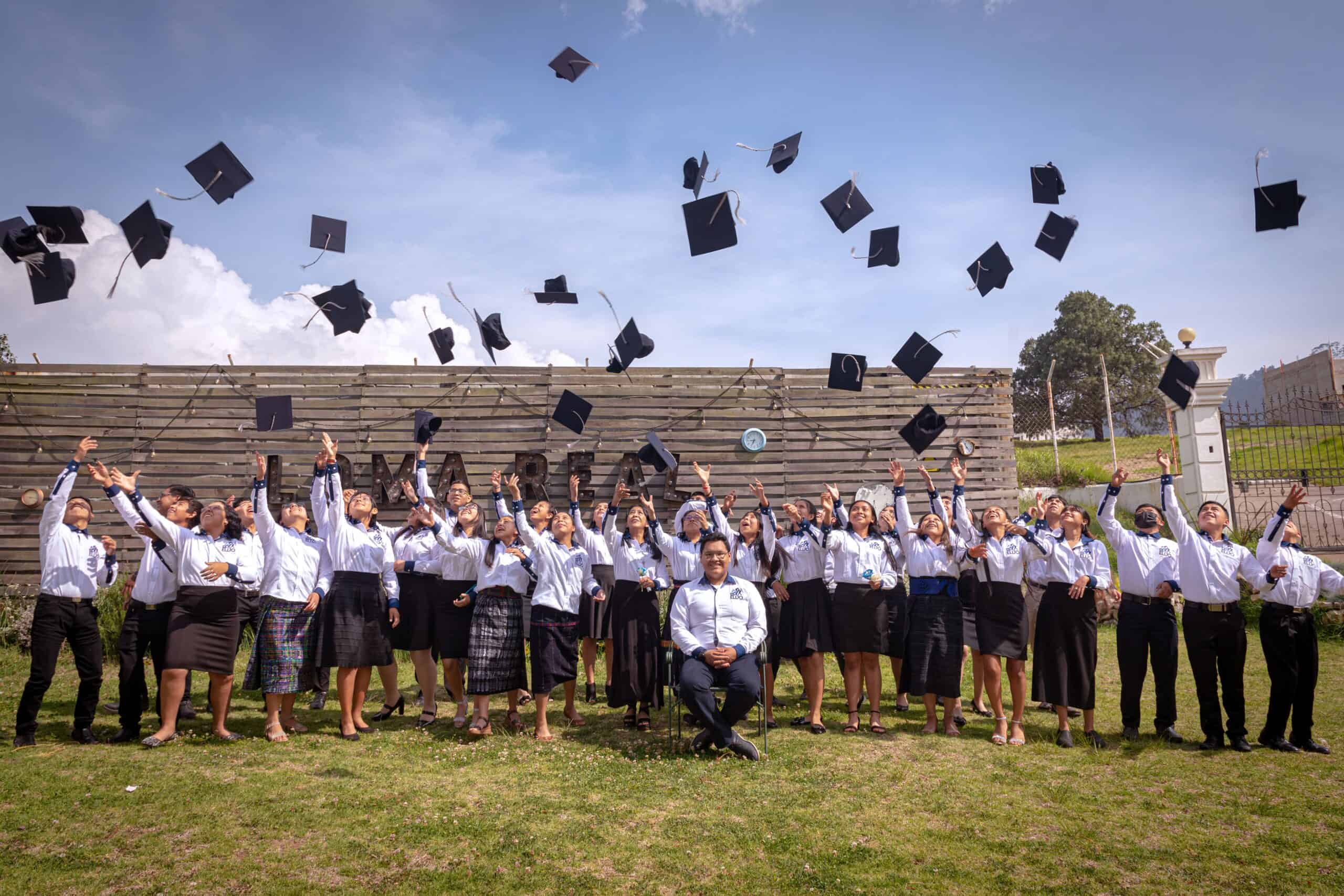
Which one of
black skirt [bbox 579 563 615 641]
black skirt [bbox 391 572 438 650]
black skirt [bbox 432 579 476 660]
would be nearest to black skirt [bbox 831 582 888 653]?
black skirt [bbox 579 563 615 641]

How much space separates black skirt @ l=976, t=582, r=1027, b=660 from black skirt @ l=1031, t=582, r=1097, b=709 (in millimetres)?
178

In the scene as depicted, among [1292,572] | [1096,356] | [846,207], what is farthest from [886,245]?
[1096,356]

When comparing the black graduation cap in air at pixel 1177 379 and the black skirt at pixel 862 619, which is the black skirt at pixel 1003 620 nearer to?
the black skirt at pixel 862 619

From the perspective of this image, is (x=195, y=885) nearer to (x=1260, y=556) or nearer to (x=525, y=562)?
(x=525, y=562)

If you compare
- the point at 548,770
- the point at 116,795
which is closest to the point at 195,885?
the point at 116,795

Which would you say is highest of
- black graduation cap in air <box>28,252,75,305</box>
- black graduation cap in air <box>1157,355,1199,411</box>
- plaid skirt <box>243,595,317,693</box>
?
black graduation cap in air <box>28,252,75,305</box>

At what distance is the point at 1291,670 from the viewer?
20.1 ft

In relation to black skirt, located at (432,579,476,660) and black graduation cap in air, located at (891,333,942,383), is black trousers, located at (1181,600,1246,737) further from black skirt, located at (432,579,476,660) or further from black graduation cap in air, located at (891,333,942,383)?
black skirt, located at (432,579,476,660)

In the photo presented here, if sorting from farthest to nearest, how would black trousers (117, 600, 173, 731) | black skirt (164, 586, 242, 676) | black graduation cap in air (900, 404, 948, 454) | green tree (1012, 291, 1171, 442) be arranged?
green tree (1012, 291, 1171, 442) → black graduation cap in air (900, 404, 948, 454) → black trousers (117, 600, 173, 731) → black skirt (164, 586, 242, 676)

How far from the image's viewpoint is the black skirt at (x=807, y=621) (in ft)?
22.8

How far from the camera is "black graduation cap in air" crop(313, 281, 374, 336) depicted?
903 cm

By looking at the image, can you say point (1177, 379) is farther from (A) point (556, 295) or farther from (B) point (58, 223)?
(B) point (58, 223)

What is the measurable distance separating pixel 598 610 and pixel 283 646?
9.35 ft

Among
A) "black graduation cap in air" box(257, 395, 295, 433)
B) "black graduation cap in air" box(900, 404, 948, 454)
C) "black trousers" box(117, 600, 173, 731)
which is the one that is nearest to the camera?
"black trousers" box(117, 600, 173, 731)
